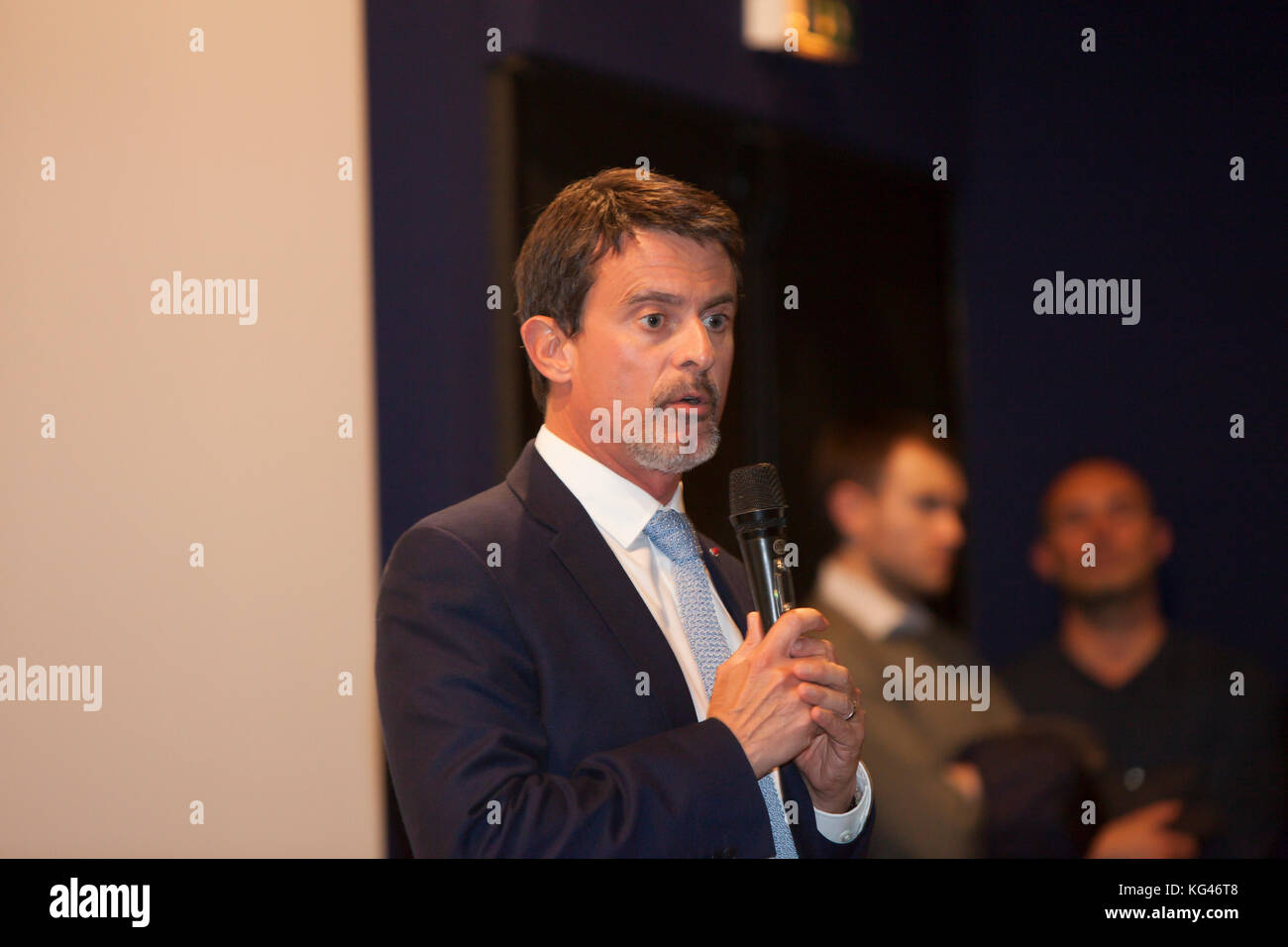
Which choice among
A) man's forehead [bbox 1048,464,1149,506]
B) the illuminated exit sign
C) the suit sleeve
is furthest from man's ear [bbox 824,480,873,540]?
the illuminated exit sign

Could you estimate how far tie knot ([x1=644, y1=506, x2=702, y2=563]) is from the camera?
171 centimetres

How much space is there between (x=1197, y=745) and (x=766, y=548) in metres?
1.47

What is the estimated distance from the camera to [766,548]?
5.17 feet

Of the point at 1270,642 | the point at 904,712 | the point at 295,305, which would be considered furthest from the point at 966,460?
the point at 295,305

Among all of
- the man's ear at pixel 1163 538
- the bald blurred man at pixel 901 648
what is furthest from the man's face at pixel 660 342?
the man's ear at pixel 1163 538

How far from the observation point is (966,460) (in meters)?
3.99

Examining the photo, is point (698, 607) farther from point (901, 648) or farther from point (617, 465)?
point (901, 648)

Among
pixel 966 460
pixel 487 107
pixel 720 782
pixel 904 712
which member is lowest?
pixel 904 712

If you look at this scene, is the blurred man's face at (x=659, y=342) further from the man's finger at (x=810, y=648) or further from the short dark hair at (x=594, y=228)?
the man's finger at (x=810, y=648)

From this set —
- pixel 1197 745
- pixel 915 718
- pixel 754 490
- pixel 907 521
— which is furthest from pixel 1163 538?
pixel 754 490

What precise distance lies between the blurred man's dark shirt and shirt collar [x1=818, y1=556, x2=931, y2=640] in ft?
1.74

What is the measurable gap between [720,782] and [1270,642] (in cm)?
222

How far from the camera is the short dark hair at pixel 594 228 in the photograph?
1.72 metres
